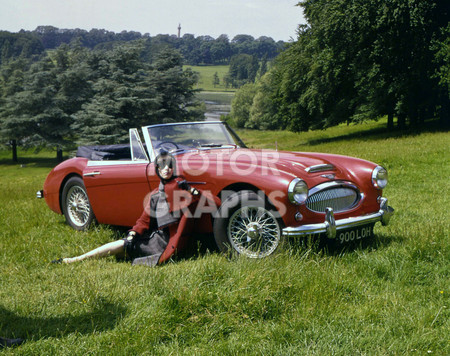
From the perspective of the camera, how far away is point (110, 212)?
6.28 metres

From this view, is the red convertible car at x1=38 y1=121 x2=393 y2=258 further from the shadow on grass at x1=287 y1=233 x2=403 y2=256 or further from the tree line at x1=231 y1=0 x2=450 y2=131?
the tree line at x1=231 y1=0 x2=450 y2=131

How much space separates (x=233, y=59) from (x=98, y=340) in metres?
185

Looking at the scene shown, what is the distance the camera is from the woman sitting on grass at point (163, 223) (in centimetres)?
509

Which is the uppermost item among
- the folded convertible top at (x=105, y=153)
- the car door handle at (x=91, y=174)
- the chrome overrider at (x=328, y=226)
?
the folded convertible top at (x=105, y=153)

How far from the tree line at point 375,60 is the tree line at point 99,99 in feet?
53.5

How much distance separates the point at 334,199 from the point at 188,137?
2163mm

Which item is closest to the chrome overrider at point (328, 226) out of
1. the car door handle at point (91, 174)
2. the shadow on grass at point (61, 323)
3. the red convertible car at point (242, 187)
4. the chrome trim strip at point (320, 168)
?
the red convertible car at point (242, 187)

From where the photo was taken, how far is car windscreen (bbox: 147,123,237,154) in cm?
616

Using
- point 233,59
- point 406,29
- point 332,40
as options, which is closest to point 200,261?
point 406,29

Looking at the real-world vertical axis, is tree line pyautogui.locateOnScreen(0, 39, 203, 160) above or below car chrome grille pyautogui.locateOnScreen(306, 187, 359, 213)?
above

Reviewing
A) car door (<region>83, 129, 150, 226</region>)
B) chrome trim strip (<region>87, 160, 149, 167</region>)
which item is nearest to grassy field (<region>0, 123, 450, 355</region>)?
car door (<region>83, 129, 150, 226</region>)

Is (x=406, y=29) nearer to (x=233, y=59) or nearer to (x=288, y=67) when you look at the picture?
(x=288, y=67)

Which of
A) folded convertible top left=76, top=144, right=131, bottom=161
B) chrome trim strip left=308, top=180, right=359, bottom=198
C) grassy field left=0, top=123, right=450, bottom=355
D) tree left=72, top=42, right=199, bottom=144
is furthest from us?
tree left=72, top=42, right=199, bottom=144

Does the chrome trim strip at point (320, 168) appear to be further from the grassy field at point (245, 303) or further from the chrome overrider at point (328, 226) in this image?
the grassy field at point (245, 303)
